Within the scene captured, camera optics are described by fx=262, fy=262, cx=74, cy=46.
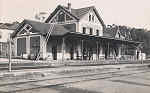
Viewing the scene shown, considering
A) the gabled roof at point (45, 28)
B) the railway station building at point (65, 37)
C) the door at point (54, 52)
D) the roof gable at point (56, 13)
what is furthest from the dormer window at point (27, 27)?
the roof gable at point (56, 13)

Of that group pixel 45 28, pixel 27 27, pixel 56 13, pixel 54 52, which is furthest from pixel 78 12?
pixel 54 52

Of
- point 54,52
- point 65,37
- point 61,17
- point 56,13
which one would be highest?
point 56,13

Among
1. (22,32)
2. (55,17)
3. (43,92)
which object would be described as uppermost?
(55,17)

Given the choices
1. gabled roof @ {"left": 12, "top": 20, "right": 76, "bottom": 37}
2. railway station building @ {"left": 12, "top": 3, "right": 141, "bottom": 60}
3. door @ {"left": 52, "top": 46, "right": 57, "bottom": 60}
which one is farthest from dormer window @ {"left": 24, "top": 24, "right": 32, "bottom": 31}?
door @ {"left": 52, "top": 46, "right": 57, "bottom": 60}

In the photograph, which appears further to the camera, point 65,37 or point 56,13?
point 56,13

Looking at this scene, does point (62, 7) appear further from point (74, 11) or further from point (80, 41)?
point (80, 41)

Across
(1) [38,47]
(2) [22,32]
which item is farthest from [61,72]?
(2) [22,32]

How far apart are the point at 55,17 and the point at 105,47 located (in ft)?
34.2

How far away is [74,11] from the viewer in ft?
Answer: 151

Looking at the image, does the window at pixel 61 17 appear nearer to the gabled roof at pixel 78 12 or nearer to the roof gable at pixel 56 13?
the roof gable at pixel 56 13

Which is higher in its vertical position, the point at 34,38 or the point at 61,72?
the point at 34,38

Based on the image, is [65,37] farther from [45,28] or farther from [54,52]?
[45,28]

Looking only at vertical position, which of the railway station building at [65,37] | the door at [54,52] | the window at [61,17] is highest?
the window at [61,17]

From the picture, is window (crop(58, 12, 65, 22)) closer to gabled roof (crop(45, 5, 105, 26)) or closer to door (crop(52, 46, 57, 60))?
gabled roof (crop(45, 5, 105, 26))
